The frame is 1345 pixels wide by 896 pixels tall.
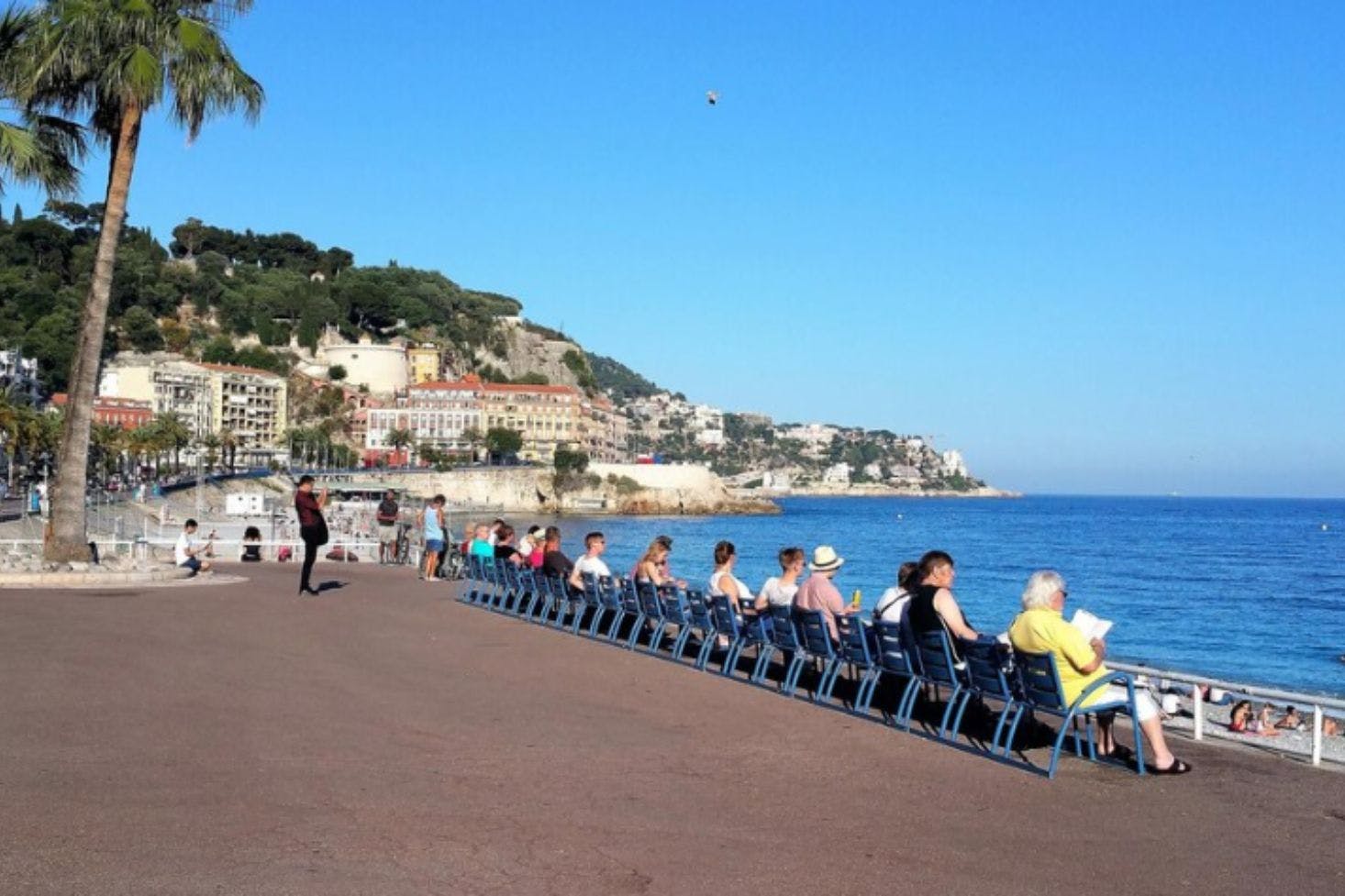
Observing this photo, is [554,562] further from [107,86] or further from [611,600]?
[107,86]

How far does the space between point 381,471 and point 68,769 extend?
4950 inches

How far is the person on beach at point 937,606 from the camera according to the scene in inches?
349

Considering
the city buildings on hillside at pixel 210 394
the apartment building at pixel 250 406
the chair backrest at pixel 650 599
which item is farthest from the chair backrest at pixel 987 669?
the apartment building at pixel 250 406

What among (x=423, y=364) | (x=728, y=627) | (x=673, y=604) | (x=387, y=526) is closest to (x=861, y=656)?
(x=728, y=627)

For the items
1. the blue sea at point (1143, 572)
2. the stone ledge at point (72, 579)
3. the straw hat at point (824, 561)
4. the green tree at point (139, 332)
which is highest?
the green tree at point (139, 332)

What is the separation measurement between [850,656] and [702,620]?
235 cm

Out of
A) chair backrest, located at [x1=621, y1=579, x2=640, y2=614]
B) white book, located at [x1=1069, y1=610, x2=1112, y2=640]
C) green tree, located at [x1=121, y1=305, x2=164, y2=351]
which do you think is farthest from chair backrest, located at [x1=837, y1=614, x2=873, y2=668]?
green tree, located at [x1=121, y1=305, x2=164, y2=351]

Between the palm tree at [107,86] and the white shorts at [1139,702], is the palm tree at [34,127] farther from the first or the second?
the white shorts at [1139,702]

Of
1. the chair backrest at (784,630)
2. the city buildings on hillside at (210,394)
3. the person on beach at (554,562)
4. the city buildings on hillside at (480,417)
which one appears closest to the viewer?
the chair backrest at (784,630)

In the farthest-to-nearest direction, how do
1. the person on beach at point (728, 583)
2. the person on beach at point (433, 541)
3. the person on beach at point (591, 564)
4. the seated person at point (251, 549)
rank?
1. the seated person at point (251, 549)
2. the person on beach at point (433, 541)
3. the person on beach at point (591, 564)
4. the person on beach at point (728, 583)

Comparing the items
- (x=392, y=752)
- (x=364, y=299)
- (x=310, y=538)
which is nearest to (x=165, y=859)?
(x=392, y=752)

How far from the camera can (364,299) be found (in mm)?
184125

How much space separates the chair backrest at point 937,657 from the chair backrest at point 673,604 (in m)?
3.47

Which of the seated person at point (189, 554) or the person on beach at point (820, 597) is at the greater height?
the person on beach at point (820, 597)
